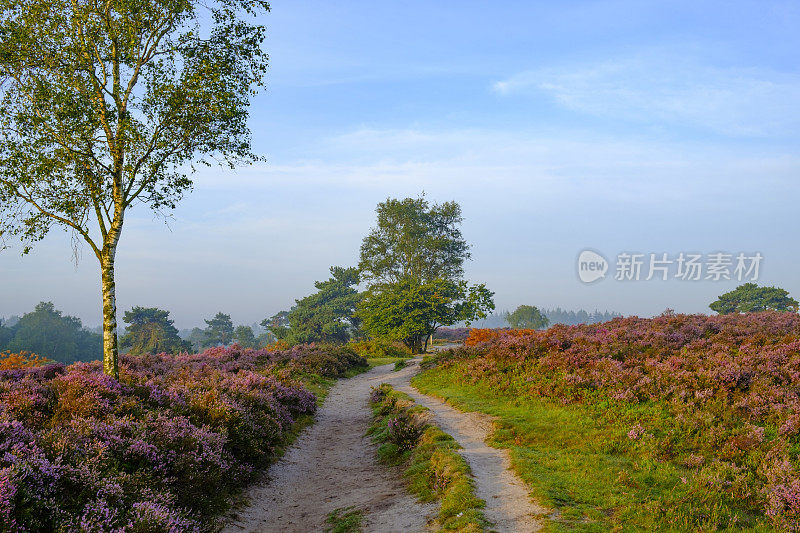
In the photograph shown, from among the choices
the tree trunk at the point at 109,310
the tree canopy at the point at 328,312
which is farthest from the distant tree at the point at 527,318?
the tree trunk at the point at 109,310

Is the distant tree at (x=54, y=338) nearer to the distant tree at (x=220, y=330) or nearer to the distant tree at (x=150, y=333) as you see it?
the distant tree at (x=220, y=330)

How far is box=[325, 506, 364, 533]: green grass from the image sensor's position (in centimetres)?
882

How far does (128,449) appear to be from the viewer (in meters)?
8.93

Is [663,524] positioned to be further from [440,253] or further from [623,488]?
[440,253]

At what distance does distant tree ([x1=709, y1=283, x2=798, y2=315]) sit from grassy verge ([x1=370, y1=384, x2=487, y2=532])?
212 ft

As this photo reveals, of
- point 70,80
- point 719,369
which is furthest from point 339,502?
point 70,80

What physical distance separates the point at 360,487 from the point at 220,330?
10409 cm

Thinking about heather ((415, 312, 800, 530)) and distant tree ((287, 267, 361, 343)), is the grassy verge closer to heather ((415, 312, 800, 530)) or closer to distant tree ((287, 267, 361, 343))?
heather ((415, 312, 800, 530))

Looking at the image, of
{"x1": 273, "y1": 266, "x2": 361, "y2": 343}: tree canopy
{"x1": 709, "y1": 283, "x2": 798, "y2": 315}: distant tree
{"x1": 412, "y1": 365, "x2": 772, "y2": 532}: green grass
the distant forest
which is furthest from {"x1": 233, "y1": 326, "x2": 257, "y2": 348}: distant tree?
{"x1": 412, "y1": 365, "x2": 772, "y2": 532}: green grass

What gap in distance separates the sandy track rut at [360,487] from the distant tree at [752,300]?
6533cm

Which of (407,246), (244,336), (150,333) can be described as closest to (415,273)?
(407,246)

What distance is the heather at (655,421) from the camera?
8273 mm

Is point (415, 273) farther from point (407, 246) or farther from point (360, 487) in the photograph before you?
point (360, 487)

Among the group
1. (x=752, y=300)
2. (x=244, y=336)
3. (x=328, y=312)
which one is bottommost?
(x=244, y=336)
